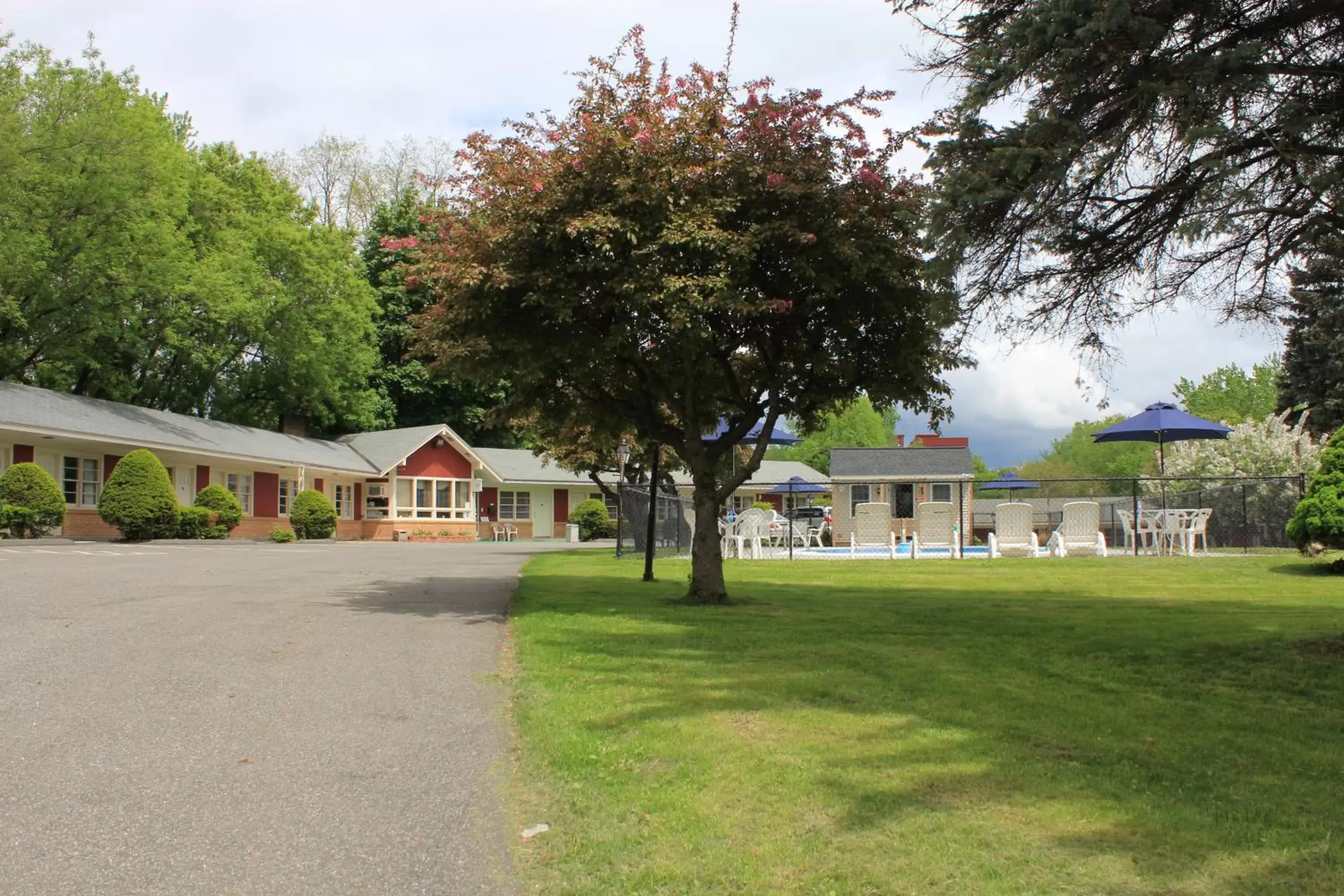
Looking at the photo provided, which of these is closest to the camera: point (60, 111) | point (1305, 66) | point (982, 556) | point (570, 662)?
point (1305, 66)

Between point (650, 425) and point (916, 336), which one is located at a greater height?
point (916, 336)

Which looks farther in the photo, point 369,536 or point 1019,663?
point 369,536

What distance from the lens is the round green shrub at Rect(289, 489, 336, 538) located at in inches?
1423

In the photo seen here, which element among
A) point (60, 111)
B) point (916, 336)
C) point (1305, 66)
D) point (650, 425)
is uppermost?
point (60, 111)

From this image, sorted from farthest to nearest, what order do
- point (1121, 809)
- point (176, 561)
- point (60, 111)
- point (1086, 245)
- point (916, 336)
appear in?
point (60, 111) → point (176, 561) → point (916, 336) → point (1086, 245) → point (1121, 809)

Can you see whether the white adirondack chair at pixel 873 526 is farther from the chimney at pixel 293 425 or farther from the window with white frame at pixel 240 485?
the chimney at pixel 293 425

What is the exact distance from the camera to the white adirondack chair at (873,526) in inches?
969

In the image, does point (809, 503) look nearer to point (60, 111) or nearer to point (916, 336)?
point (60, 111)

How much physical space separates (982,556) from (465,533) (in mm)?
28175

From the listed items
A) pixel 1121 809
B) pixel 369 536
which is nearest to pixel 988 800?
pixel 1121 809

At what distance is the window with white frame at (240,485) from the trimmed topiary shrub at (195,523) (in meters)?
5.33

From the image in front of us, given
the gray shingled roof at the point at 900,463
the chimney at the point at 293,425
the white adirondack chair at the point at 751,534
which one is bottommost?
the white adirondack chair at the point at 751,534

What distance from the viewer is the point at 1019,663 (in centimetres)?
803

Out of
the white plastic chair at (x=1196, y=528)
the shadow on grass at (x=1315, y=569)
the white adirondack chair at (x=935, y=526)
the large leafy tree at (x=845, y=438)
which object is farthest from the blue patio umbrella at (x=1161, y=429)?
the large leafy tree at (x=845, y=438)
